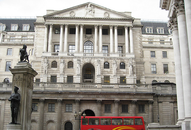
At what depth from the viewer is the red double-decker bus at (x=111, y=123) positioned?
41.6 meters

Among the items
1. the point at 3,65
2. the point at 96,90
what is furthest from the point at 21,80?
the point at 3,65

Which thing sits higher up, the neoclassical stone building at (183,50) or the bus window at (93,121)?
the neoclassical stone building at (183,50)

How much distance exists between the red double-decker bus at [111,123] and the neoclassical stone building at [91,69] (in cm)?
790

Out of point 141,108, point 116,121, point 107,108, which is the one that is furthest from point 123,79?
point 116,121

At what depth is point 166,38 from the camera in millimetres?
93375

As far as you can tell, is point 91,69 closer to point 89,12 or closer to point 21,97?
point 89,12

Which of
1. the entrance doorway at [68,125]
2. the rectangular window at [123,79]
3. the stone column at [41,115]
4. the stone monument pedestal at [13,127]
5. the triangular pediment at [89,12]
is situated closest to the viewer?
the stone monument pedestal at [13,127]

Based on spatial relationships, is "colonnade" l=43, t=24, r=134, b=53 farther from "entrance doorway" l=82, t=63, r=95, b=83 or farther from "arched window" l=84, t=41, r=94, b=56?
"entrance doorway" l=82, t=63, r=95, b=83

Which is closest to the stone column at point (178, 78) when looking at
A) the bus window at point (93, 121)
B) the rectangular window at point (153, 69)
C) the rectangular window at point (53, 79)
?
the bus window at point (93, 121)

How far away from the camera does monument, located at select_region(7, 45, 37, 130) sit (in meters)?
18.6

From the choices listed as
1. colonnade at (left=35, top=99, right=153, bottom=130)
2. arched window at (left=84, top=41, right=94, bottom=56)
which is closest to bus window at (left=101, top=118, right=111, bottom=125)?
colonnade at (left=35, top=99, right=153, bottom=130)

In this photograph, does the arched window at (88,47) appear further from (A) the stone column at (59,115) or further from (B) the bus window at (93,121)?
(B) the bus window at (93,121)

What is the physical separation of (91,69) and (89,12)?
14704 millimetres

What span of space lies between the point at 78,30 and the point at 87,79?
12868mm
